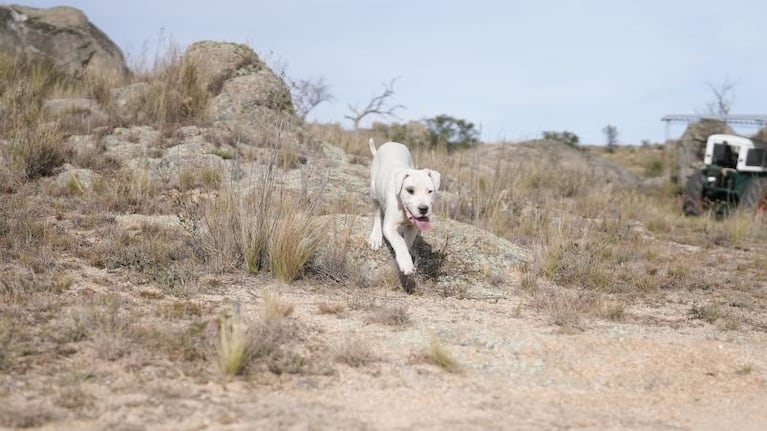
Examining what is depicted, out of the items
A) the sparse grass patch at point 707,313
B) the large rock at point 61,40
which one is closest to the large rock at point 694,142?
the large rock at point 61,40

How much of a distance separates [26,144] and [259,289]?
19.8ft

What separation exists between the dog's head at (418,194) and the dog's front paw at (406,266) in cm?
35

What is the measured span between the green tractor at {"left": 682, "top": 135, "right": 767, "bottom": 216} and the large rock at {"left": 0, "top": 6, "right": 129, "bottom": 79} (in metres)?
12.6

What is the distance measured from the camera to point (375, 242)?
8.49 meters

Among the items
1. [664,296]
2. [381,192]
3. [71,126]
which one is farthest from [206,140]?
[664,296]

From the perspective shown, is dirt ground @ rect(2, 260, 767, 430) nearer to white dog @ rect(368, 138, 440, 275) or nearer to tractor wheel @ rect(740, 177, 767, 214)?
white dog @ rect(368, 138, 440, 275)

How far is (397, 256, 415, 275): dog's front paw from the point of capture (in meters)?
7.11

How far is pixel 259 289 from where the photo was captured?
697 centimetres

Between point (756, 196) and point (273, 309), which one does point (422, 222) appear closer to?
point (273, 309)

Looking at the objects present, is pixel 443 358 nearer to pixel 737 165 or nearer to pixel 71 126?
pixel 71 126

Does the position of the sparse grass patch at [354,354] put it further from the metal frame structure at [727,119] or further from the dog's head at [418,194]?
the metal frame structure at [727,119]

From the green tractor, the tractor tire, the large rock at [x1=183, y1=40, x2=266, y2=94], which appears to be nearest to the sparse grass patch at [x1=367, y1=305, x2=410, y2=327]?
the large rock at [x1=183, y1=40, x2=266, y2=94]

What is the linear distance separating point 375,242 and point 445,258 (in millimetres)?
792

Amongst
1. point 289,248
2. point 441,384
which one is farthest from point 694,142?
point 441,384
